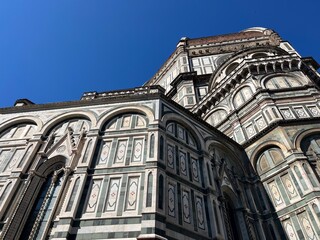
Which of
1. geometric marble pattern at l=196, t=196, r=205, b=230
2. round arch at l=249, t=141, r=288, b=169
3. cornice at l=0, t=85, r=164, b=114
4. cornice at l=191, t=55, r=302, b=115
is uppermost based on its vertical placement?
cornice at l=191, t=55, r=302, b=115

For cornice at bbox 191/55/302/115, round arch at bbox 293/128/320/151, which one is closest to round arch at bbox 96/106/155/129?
round arch at bbox 293/128/320/151

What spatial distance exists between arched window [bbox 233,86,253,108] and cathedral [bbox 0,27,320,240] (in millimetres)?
109

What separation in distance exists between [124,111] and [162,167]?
15.0 ft

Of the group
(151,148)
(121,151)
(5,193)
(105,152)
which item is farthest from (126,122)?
(5,193)

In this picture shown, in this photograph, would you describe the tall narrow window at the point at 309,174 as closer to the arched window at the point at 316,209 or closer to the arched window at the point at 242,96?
the arched window at the point at 316,209

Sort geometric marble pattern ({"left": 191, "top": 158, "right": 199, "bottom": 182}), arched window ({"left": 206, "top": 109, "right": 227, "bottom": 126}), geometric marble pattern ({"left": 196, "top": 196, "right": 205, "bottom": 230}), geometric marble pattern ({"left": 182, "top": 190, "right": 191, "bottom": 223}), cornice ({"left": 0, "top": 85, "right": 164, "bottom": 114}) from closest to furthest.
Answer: geometric marble pattern ({"left": 182, "top": 190, "right": 191, "bottom": 223}) < geometric marble pattern ({"left": 196, "top": 196, "right": 205, "bottom": 230}) < geometric marble pattern ({"left": 191, "top": 158, "right": 199, "bottom": 182}) < cornice ({"left": 0, "top": 85, "right": 164, "bottom": 114}) < arched window ({"left": 206, "top": 109, "right": 227, "bottom": 126})

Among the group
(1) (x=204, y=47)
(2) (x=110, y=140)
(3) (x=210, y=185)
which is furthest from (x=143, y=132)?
(1) (x=204, y=47)

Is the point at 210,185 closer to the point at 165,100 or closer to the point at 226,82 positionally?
the point at 165,100

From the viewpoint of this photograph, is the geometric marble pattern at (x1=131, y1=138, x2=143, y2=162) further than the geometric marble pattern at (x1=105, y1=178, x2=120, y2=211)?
Yes

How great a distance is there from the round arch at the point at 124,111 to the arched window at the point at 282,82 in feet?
35.3

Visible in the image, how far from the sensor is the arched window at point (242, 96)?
19398 mm

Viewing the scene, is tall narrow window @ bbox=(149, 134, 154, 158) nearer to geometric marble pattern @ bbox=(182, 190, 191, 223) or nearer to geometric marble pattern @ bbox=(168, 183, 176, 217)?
geometric marble pattern @ bbox=(168, 183, 176, 217)

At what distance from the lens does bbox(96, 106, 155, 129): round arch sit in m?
13.1

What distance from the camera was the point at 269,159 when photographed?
1516 cm
